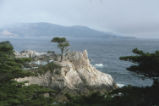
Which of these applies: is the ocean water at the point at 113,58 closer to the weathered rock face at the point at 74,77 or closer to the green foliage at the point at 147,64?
the green foliage at the point at 147,64

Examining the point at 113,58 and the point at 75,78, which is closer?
the point at 75,78

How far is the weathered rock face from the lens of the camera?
26.0 meters

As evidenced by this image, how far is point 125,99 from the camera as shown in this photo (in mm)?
7469

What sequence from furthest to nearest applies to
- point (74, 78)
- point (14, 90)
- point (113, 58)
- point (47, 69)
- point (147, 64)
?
1. point (113, 58)
2. point (47, 69)
3. point (74, 78)
4. point (14, 90)
5. point (147, 64)

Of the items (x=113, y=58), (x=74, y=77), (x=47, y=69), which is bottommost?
(x=113, y=58)

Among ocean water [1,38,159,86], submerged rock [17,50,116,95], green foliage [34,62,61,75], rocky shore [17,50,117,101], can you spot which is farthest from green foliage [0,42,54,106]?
green foliage [34,62,61,75]

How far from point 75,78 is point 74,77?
217 millimetres

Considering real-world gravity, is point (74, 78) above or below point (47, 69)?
below

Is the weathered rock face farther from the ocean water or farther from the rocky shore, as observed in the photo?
the ocean water

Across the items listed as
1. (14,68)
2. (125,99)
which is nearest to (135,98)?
(125,99)

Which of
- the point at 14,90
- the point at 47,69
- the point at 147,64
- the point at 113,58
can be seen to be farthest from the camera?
the point at 113,58

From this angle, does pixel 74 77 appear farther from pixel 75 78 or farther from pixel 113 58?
pixel 113 58

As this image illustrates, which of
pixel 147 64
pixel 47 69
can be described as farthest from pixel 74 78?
pixel 147 64

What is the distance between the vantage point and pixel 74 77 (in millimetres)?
27141
